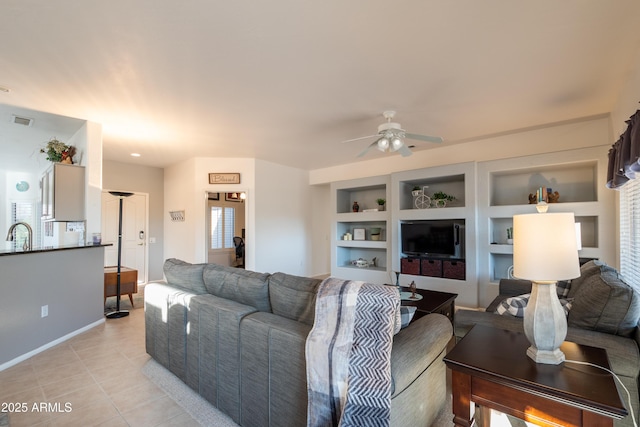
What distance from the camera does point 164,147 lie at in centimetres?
511

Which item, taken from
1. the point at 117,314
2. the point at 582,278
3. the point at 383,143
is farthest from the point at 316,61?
the point at 117,314

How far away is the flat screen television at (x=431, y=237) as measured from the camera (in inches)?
186

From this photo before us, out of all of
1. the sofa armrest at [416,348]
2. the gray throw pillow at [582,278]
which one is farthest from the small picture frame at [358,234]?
the sofa armrest at [416,348]

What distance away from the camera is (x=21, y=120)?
375 centimetres

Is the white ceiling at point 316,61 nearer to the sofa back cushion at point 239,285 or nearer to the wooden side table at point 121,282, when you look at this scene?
the sofa back cushion at point 239,285

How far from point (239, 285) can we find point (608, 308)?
2.32 m

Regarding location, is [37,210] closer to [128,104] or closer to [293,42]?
[128,104]

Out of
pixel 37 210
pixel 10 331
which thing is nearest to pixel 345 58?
pixel 10 331

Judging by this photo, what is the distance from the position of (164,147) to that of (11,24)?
3186 mm

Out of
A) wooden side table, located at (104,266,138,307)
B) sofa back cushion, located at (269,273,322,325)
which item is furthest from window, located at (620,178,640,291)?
wooden side table, located at (104,266,138,307)

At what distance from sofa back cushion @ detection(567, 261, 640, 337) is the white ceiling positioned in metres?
1.75

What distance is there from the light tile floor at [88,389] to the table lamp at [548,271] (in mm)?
2093

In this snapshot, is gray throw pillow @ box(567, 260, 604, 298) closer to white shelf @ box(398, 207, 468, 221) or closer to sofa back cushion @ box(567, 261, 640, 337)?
sofa back cushion @ box(567, 261, 640, 337)

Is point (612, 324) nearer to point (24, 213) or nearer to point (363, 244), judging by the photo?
point (363, 244)
